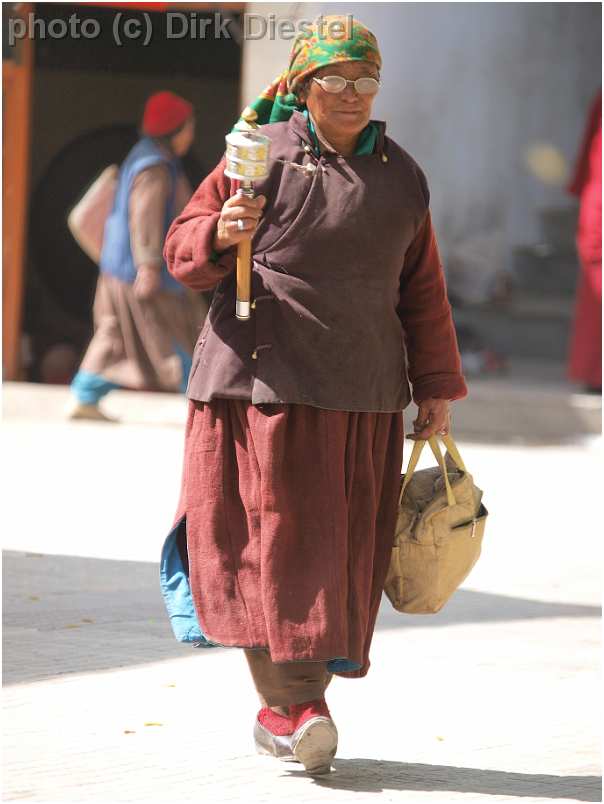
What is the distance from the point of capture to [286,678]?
4301 mm

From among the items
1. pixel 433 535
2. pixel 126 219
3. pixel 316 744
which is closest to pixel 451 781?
pixel 316 744

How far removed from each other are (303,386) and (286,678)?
760 mm

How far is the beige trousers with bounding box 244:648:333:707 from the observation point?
430 cm

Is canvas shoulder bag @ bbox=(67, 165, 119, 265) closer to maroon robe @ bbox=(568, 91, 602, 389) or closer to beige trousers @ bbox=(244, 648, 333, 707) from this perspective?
maroon robe @ bbox=(568, 91, 602, 389)

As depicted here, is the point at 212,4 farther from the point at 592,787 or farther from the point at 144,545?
the point at 592,787

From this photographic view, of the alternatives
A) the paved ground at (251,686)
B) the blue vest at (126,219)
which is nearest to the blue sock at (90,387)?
the blue vest at (126,219)

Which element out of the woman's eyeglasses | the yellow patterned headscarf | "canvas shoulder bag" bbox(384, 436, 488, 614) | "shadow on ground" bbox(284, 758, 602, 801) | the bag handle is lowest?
"shadow on ground" bbox(284, 758, 602, 801)

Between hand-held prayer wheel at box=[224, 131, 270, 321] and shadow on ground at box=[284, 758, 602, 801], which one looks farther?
shadow on ground at box=[284, 758, 602, 801]

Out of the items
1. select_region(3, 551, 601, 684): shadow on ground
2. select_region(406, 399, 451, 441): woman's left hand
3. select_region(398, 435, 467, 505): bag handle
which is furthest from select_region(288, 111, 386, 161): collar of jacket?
select_region(3, 551, 601, 684): shadow on ground

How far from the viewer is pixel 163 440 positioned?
1106 cm

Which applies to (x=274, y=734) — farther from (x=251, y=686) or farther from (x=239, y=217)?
(x=239, y=217)

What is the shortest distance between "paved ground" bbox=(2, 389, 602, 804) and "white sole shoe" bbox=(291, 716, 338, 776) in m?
0.05

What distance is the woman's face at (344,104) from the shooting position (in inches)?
166

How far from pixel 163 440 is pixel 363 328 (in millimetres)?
6903
